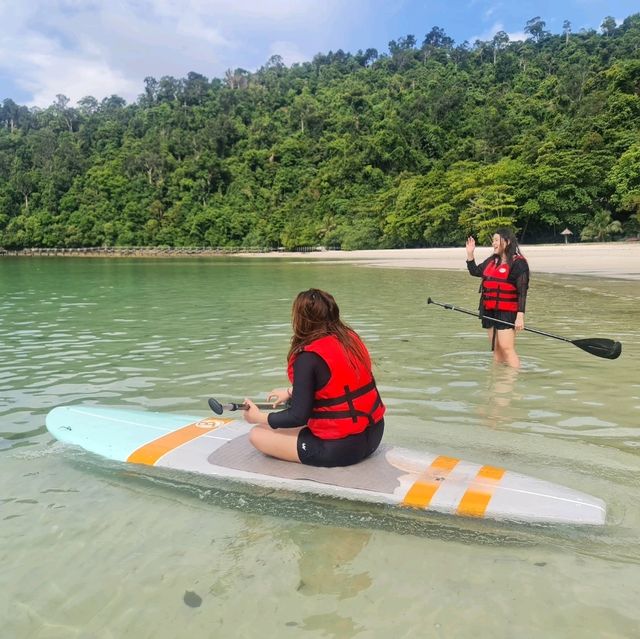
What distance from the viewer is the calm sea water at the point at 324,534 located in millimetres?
2844

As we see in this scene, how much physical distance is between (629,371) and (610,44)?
5158 inches

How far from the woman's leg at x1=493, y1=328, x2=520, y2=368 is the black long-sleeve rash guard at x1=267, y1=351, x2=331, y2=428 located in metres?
4.66

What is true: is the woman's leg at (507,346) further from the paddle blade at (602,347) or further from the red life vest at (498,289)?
the paddle blade at (602,347)

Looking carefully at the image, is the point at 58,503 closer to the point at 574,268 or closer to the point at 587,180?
the point at 574,268

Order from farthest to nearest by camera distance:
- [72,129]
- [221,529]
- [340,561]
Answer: [72,129] → [221,529] → [340,561]

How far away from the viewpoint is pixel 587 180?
180 feet

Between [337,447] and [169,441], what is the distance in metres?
1.67

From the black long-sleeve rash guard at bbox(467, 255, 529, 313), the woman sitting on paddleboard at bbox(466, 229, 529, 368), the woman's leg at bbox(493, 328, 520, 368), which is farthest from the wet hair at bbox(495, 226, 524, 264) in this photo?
the woman's leg at bbox(493, 328, 520, 368)

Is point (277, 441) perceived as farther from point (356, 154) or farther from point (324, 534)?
point (356, 154)

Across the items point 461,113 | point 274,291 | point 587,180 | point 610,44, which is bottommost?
point 274,291

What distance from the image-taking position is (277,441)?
4.23 metres

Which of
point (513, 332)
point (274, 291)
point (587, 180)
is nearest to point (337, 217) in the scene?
point (587, 180)

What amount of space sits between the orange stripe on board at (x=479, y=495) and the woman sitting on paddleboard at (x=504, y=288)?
364 cm

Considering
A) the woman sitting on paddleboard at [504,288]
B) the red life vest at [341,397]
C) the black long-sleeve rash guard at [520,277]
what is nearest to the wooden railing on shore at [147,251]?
the woman sitting on paddleboard at [504,288]
